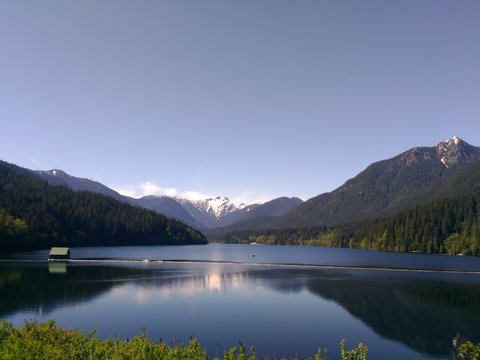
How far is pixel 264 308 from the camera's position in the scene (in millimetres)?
70312

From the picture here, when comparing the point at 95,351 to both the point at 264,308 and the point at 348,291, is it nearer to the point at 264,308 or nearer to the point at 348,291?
the point at 264,308

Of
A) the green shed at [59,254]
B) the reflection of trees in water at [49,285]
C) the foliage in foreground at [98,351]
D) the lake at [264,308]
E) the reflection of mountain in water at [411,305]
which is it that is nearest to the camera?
the foliage in foreground at [98,351]

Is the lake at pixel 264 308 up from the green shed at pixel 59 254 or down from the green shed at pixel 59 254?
down

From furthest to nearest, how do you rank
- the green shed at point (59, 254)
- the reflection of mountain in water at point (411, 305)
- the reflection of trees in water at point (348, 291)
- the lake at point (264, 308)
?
the green shed at point (59, 254)
the reflection of trees in water at point (348, 291)
the reflection of mountain in water at point (411, 305)
the lake at point (264, 308)

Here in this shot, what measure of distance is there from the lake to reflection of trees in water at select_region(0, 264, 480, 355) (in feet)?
0.52

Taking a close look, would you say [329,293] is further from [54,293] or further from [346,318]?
[54,293]

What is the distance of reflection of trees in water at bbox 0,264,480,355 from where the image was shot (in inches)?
2275

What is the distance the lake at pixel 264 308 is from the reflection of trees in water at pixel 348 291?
0.52ft

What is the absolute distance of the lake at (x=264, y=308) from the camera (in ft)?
165

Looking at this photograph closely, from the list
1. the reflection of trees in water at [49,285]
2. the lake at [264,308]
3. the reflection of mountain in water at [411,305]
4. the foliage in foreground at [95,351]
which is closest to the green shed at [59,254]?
the reflection of trees in water at [49,285]

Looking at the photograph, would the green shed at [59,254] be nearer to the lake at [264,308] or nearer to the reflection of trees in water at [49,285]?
the reflection of trees in water at [49,285]

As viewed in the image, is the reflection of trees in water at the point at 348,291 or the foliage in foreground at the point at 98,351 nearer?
the foliage in foreground at the point at 98,351

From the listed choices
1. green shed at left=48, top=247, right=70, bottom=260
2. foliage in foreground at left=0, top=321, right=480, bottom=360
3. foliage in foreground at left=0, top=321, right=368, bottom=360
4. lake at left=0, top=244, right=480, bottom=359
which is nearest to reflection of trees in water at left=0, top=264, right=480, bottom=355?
lake at left=0, top=244, right=480, bottom=359

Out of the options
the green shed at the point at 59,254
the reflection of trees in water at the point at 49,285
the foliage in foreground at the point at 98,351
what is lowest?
the reflection of trees in water at the point at 49,285
